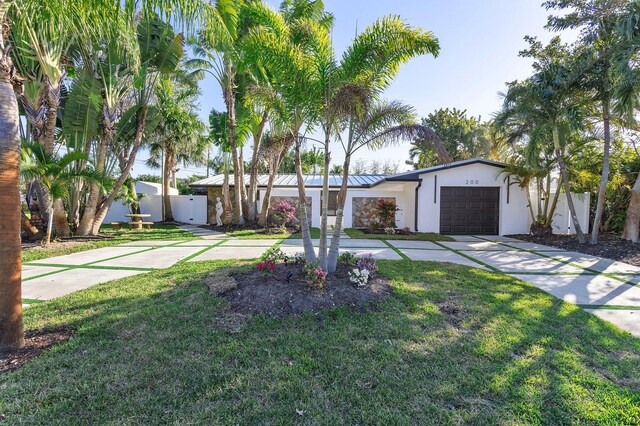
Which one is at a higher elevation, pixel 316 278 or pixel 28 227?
pixel 28 227

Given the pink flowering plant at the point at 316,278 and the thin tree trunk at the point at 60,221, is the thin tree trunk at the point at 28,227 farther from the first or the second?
the pink flowering plant at the point at 316,278

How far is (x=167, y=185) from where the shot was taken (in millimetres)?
18062

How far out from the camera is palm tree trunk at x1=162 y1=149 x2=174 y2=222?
685 inches

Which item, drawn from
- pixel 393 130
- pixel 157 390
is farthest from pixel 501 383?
pixel 393 130

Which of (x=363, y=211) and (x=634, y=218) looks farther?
(x=363, y=211)

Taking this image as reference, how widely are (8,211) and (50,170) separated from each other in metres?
6.98

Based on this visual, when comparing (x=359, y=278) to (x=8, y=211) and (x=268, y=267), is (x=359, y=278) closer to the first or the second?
(x=268, y=267)

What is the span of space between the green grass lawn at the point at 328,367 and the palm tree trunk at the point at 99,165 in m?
8.18

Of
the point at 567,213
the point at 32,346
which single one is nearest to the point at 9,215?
the point at 32,346

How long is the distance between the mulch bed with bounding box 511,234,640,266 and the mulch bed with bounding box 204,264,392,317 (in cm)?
805

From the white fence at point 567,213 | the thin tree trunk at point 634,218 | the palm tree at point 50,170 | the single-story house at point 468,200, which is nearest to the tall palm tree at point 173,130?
the palm tree at point 50,170

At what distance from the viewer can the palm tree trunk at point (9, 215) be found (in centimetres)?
269

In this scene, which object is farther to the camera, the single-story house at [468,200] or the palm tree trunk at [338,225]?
the single-story house at [468,200]

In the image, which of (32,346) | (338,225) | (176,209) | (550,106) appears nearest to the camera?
(32,346)
